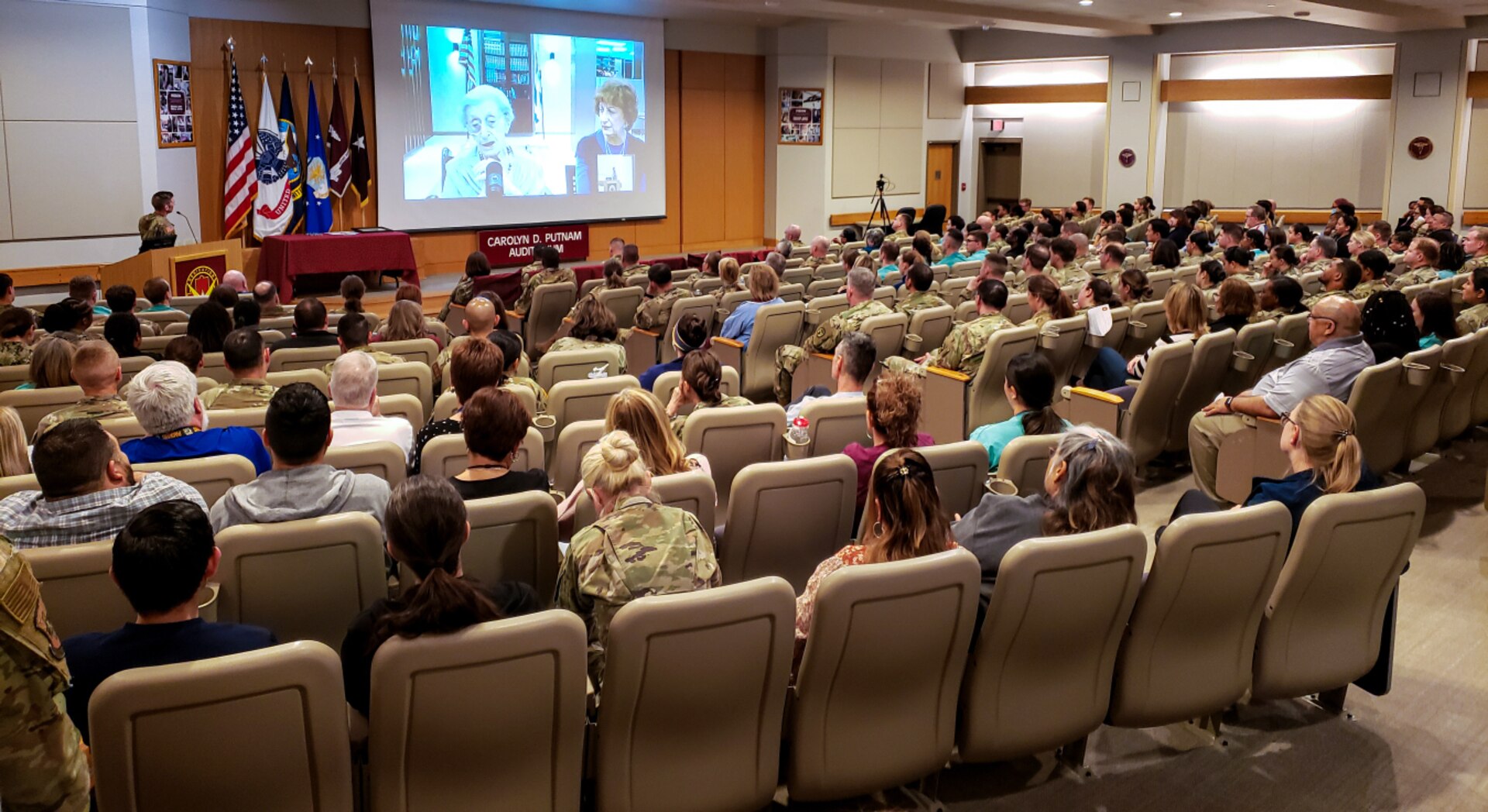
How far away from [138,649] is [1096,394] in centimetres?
Answer: 452

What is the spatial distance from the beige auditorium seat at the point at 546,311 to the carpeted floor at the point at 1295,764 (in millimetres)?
6647

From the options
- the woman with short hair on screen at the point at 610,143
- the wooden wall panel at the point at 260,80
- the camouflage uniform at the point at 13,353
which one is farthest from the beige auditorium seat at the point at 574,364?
the woman with short hair on screen at the point at 610,143

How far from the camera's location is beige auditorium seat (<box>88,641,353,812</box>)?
2.09 m

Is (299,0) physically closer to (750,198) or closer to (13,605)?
(750,198)

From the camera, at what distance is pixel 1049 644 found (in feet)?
9.71

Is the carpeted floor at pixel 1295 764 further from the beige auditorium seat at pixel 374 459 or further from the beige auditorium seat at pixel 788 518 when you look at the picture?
the beige auditorium seat at pixel 374 459

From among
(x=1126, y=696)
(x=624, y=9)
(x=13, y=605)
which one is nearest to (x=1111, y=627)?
(x=1126, y=696)

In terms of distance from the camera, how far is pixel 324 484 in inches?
Answer: 125

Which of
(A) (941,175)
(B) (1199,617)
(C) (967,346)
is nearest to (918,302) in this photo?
(C) (967,346)

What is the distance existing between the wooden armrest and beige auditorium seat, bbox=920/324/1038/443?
42 cm

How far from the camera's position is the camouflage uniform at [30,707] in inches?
78.7

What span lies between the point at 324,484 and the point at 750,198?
1556cm

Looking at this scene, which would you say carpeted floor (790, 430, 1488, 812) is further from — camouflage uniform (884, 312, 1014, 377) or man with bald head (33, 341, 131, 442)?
man with bald head (33, 341, 131, 442)

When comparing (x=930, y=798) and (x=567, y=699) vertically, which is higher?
(x=567, y=699)
